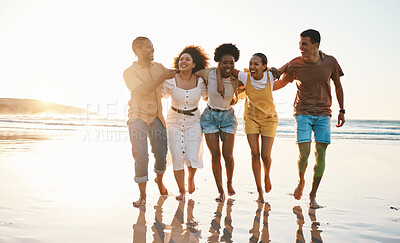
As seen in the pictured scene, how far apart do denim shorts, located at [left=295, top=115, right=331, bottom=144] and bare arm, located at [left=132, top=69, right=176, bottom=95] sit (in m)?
1.87

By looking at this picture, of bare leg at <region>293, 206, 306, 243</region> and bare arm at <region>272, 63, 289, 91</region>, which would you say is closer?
bare leg at <region>293, 206, 306, 243</region>

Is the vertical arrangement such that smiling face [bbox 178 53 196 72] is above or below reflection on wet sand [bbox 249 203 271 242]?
above

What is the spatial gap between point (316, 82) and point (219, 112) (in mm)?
1360

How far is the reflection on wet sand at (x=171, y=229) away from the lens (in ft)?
10.6

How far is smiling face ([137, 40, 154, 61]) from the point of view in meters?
4.65

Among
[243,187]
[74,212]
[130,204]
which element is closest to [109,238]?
[74,212]

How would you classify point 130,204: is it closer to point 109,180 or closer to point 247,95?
point 109,180

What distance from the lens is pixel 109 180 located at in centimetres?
574

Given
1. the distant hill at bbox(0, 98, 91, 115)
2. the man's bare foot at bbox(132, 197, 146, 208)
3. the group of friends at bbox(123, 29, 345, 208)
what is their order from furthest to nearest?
the distant hill at bbox(0, 98, 91, 115), the group of friends at bbox(123, 29, 345, 208), the man's bare foot at bbox(132, 197, 146, 208)

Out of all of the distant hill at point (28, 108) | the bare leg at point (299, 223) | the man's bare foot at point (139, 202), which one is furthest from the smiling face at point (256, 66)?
the distant hill at point (28, 108)

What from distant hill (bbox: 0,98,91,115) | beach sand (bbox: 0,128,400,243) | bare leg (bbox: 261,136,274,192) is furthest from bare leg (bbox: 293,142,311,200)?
distant hill (bbox: 0,98,91,115)

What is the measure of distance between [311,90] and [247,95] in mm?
857

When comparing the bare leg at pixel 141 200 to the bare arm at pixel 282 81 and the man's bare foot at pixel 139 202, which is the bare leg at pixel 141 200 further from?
the bare arm at pixel 282 81

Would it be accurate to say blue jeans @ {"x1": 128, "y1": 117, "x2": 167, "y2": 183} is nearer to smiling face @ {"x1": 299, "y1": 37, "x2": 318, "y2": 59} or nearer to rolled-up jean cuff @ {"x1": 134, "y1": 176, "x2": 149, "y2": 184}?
rolled-up jean cuff @ {"x1": 134, "y1": 176, "x2": 149, "y2": 184}
